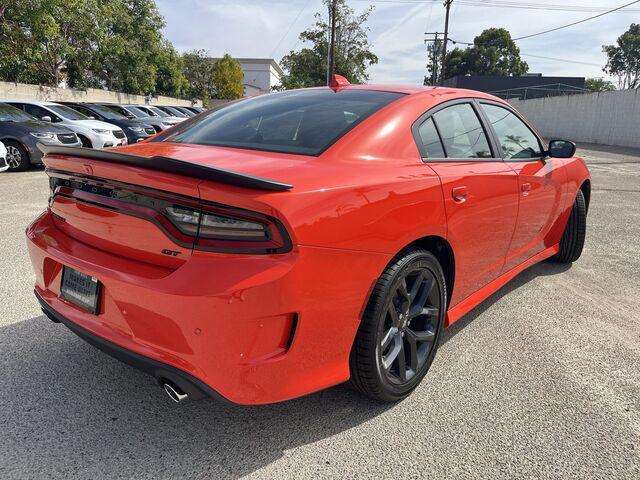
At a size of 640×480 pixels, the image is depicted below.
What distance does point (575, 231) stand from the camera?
4379 millimetres

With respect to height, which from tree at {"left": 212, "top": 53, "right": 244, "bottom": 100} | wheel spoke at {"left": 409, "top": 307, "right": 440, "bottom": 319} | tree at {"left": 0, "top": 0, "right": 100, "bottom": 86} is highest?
tree at {"left": 212, "top": 53, "right": 244, "bottom": 100}

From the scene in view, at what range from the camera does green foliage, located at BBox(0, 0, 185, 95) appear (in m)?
17.6

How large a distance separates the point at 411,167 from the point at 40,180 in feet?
29.2

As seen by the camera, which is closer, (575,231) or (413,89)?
(413,89)

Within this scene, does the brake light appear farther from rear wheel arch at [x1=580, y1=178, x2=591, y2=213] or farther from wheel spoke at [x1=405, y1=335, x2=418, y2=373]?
rear wheel arch at [x1=580, y1=178, x2=591, y2=213]

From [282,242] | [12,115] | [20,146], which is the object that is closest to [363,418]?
[282,242]

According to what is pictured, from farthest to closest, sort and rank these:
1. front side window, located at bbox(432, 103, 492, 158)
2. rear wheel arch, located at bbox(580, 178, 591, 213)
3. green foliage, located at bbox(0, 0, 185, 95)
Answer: green foliage, located at bbox(0, 0, 185, 95) < rear wheel arch, located at bbox(580, 178, 591, 213) < front side window, located at bbox(432, 103, 492, 158)

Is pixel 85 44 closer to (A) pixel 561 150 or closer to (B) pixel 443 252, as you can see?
(A) pixel 561 150

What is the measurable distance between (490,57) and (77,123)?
76.2m

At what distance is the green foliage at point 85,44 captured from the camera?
1762cm

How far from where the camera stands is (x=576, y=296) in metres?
3.86

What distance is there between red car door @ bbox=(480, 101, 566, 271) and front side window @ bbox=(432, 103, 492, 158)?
0.65 ft

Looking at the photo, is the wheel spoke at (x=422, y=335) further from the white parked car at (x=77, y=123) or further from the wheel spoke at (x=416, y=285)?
the white parked car at (x=77, y=123)

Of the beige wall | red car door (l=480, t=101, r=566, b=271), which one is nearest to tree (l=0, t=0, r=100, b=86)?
the beige wall
